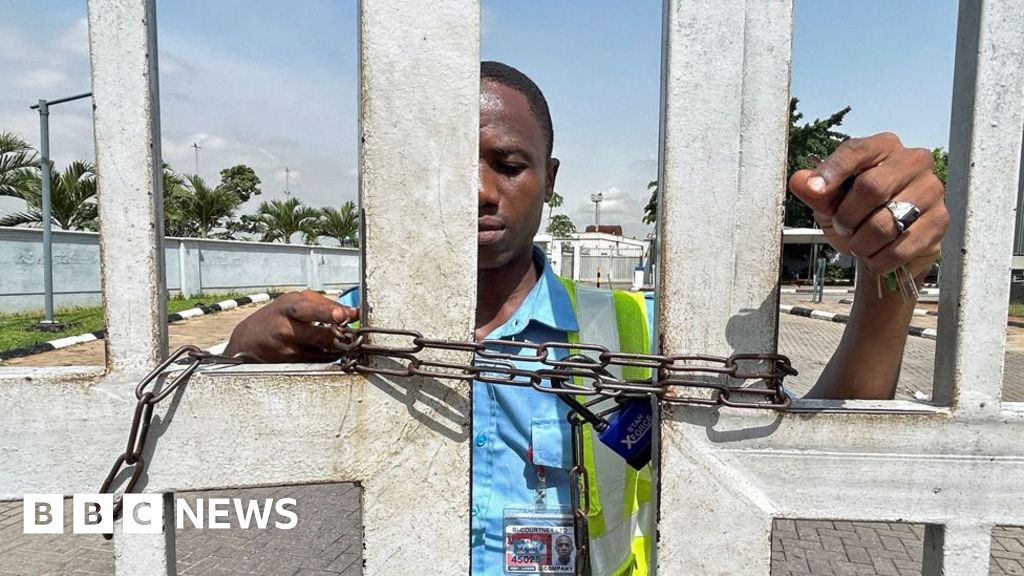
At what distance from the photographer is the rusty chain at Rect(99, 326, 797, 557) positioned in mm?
903

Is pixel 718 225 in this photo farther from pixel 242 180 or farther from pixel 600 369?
pixel 242 180

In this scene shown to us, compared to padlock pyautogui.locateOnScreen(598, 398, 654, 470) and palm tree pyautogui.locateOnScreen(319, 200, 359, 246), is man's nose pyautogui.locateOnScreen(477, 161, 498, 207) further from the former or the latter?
palm tree pyautogui.locateOnScreen(319, 200, 359, 246)

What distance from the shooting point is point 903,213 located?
0.88 meters

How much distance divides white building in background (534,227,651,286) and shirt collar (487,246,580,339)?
89.3 ft

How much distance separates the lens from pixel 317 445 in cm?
98

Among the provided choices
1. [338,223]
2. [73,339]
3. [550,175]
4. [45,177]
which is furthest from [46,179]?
[338,223]

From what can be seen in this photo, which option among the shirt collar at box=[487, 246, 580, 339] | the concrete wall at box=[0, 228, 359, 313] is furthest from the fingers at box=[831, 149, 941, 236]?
the concrete wall at box=[0, 228, 359, 313]

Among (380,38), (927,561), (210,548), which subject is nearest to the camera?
(380,38)

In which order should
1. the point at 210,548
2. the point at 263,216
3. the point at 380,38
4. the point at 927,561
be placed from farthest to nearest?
the point at 263,216, the point at 210,548, the point at 927,561, the point at 380,38

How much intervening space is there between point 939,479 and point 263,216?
32732 mm

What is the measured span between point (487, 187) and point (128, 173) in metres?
0.99

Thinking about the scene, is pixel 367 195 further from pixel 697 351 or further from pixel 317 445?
pixel 697 351

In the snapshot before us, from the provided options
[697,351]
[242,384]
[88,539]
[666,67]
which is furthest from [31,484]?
[88,539]

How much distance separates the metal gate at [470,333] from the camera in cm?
93
